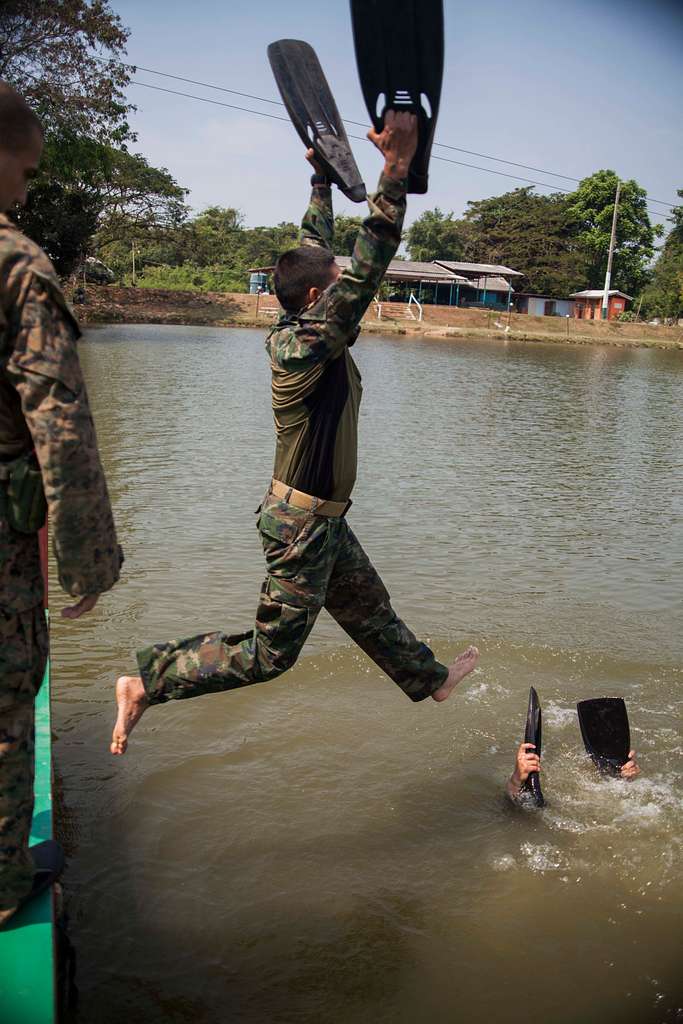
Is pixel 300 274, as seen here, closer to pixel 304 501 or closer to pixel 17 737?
pixel 304 501

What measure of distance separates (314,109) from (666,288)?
73939mm

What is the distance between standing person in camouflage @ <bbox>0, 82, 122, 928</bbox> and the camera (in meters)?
2.10

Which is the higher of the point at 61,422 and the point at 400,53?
the point at 400,53

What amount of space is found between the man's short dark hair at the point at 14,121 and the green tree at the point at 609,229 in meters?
79.1

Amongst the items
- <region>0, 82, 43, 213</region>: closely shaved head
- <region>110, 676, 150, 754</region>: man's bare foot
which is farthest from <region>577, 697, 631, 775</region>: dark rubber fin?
<region>0, 82, 43, 213</region>: closely shaved head

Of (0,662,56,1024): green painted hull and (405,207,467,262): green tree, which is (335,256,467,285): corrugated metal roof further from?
(0,662,56,1024): green painted hull

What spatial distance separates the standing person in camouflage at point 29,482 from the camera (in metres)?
2.10

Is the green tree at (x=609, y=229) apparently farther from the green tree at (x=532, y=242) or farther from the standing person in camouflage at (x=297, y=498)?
the standing person in camouflage at (x=297, y=498)

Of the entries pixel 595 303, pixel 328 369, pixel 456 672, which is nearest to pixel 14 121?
pixel 328 369

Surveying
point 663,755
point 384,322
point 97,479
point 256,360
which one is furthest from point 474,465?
point 384,322

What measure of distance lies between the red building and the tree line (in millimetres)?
1112

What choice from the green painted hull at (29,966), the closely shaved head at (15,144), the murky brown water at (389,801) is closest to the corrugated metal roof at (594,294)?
the murky brown water at (389,801)

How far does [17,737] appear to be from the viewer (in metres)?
2.36

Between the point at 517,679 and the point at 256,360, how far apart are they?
2474cm
